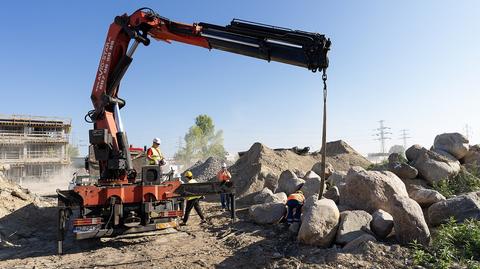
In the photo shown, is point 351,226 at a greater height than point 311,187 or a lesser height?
lesser

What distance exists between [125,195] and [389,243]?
512cm

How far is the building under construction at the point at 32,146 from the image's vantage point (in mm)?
29797

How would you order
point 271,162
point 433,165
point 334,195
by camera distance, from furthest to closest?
point 271,162 < point 433,165 < point 334,195

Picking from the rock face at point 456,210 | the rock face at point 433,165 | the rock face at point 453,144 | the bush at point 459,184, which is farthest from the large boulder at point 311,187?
the rock face at point 453,144

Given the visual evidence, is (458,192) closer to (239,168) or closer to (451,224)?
(451,224)

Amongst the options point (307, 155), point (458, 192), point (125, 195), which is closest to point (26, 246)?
point (125, 195)

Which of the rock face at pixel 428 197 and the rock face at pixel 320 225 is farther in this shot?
the rock face at pixel 428 197

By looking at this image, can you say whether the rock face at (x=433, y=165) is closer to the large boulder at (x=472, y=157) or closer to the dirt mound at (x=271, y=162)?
the large boulder at (x=472, y=157)

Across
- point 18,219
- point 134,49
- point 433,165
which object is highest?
point 134,49

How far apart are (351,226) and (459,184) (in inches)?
219

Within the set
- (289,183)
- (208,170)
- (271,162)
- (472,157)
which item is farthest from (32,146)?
(472,157)

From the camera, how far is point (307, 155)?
21.2 meters

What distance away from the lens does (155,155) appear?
29.4 ft

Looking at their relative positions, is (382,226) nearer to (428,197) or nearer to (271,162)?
(428,197)
